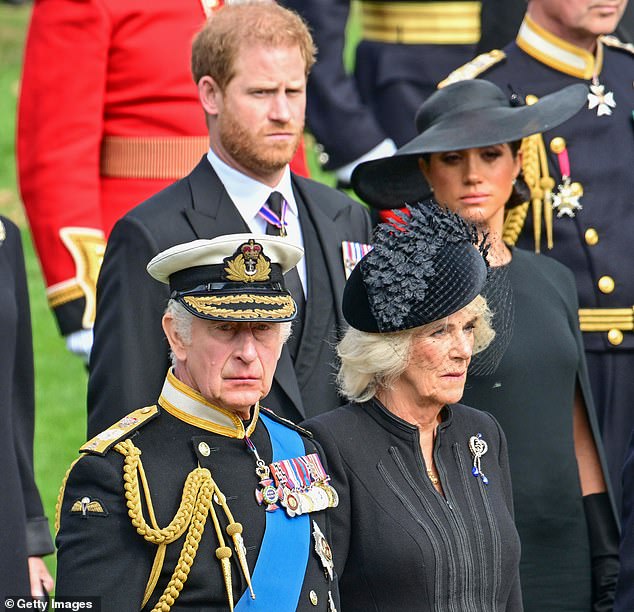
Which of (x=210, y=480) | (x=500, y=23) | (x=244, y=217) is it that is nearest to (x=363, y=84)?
(x=500, y=23)

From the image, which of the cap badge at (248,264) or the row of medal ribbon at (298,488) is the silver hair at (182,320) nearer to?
the cap badge at (248,264)

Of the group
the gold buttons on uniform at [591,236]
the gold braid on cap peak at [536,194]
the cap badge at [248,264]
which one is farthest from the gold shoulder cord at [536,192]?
the cap badge at [248,264]

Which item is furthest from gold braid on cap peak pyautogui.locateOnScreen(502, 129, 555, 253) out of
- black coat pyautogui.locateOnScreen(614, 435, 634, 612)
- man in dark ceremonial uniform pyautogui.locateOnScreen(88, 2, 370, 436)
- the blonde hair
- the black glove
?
black coat pyautogui.locateOnScreen(614, 435, 634, 612)

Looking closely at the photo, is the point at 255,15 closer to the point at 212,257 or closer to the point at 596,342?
the point at 212,257

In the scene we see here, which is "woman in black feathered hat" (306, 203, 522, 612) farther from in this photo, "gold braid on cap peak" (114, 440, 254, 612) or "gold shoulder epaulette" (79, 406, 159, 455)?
"gold shoulder epaulette" (79, 406, 159, 455)

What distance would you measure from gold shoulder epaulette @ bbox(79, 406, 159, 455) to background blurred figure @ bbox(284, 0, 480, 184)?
3.25 meters

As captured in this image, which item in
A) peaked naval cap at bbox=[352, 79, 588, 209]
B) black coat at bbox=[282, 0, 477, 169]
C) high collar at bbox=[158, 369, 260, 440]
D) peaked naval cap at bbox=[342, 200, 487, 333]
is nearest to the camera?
high collar at bbox=[158, 369, 260, 440]

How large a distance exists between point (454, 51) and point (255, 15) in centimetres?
264

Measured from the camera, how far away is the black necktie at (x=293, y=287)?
512 centimetres

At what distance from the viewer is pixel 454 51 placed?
7773 mm

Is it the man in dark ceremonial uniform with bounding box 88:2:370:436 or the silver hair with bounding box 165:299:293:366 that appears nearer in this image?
the silver hair with bounding box 165:299:293:366

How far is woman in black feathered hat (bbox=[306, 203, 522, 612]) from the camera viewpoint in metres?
4.42

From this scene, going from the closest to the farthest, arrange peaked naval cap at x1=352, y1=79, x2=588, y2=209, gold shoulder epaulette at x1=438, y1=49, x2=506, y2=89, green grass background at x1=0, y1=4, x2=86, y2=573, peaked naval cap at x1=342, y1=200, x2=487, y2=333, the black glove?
peaked naval cap at x1=342, y1=200, x2=487, y2=333, the black glove, peaked naval cap at x1=352, y1=79, x2=588, y2=209, gold shoulder epaulette at x1=438, y1=49, x2=506, y2=89, green grass background at x1=0, y1=4, x2=86, y2=573

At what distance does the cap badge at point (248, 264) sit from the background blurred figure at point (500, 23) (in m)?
3.03
